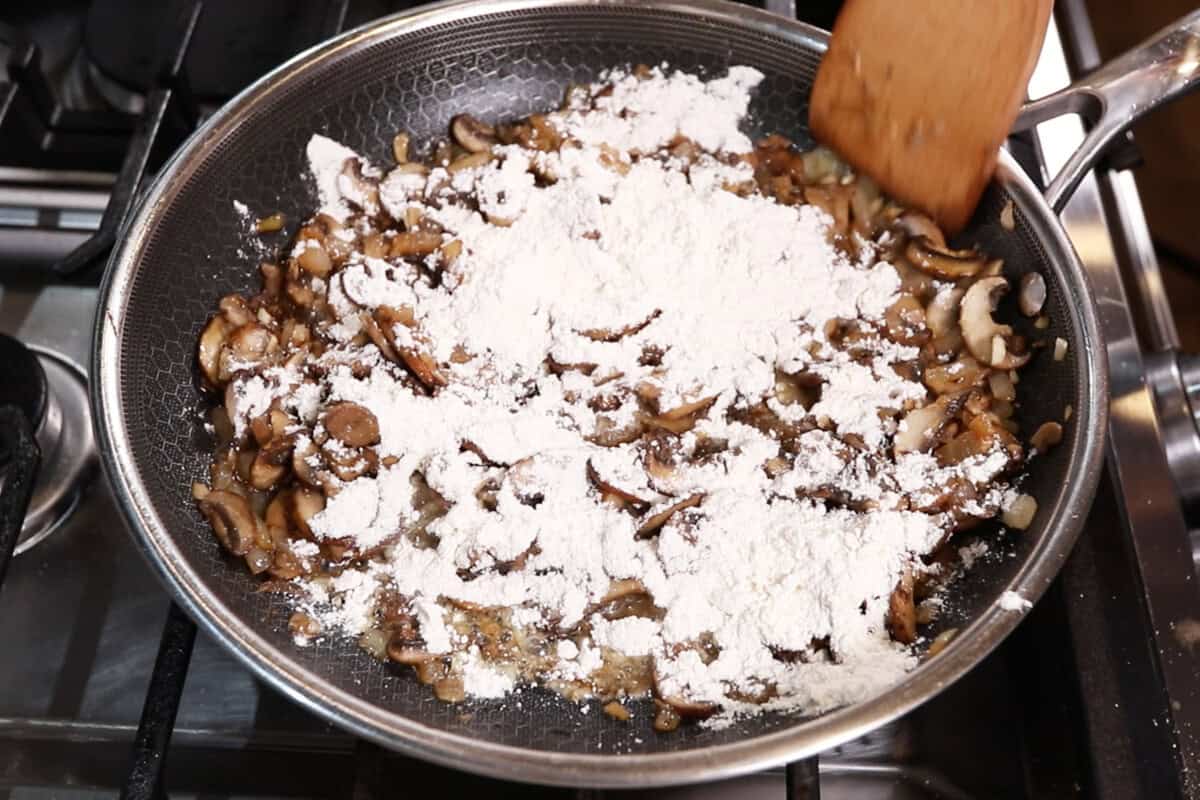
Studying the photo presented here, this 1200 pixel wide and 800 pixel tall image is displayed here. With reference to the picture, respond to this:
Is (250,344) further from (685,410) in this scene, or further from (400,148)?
(685,410)

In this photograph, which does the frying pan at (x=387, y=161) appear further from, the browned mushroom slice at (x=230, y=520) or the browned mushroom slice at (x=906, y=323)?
the browned mushroom slice at (x=906, y=323)

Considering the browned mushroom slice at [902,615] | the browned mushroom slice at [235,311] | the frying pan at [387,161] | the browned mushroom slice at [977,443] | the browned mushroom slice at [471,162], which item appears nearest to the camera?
the frying pan at [387,161]

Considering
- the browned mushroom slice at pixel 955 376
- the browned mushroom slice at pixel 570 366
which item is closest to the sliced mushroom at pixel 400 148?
the browned mushroom slice at pixel 570 366

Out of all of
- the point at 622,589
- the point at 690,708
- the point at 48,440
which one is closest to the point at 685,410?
the point at 622,589

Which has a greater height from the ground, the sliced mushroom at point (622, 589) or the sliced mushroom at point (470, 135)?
the sliced mushroom at point (470, 135)

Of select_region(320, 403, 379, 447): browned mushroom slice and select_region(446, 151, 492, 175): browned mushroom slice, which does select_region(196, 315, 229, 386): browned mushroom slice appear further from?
select_region(446, 151, 492, 175): browned mushroom slice
